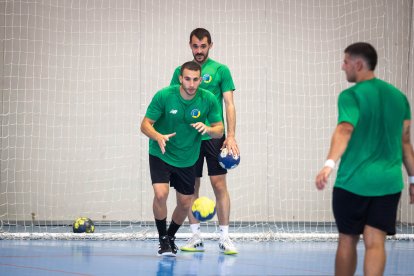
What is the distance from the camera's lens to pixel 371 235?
5.29 m

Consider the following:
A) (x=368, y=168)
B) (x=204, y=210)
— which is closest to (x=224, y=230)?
(x=204, y=210)

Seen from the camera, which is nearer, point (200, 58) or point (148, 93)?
Answer: point (200, 58)

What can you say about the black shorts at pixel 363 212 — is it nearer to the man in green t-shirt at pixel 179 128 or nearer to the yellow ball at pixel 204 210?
the man in green t-shirt at pixel 179 128

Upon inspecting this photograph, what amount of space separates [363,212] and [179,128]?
3331mm

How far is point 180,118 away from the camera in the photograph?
27.2ft

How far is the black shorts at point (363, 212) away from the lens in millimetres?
5289

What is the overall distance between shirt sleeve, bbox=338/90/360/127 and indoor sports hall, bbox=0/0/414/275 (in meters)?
7.55

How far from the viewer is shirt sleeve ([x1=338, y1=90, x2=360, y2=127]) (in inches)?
201

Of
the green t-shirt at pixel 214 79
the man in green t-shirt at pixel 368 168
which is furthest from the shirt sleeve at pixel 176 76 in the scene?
the man in green t-shirt at pixel 368 168

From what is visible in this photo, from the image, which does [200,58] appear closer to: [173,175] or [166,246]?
[173,175]

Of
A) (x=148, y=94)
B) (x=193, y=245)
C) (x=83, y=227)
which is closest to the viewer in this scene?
(x=193, y=245)

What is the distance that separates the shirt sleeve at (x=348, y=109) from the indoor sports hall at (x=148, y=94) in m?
7.55

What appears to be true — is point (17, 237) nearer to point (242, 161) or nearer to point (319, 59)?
point (242, 161)

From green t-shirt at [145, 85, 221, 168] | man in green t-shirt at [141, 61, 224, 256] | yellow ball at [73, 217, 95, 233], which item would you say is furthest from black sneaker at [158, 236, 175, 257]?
yellow ball at [73, 217, 95, 233]
